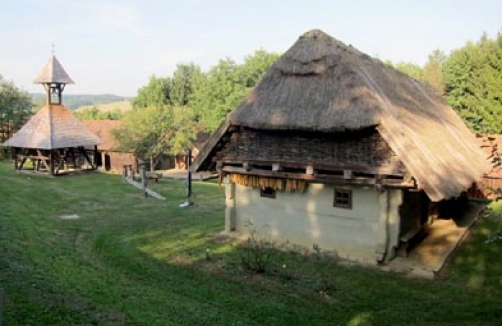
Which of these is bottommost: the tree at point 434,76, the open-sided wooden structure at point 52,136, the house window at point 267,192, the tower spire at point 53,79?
the house window at point 267,192

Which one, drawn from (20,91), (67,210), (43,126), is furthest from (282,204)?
(20,91)

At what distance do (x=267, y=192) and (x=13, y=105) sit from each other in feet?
116

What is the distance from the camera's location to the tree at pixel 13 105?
40.8 meters

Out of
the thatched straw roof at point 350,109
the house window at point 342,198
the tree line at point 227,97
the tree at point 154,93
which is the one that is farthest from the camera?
the tree at point 154,93

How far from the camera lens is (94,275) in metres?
10.3

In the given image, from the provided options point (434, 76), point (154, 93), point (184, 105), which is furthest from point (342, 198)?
point (154, 93)

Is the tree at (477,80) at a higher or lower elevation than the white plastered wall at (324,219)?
higher

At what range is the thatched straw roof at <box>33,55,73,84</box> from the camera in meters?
31.8

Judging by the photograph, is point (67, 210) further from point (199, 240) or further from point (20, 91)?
point (20, 91)

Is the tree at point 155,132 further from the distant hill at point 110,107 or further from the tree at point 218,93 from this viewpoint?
the distant hill at point 110,107

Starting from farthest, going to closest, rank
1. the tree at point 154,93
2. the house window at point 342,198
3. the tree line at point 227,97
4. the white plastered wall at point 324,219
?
the tree at point 154,93 → the tree line at point 227,97 → the house window at point 342,198 → the white plastered wall at point 324,219

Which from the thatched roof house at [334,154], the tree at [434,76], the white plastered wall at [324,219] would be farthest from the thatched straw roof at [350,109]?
the tree at [434,76]

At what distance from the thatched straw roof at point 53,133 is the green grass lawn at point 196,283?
46.3 ft

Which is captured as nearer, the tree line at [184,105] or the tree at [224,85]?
the tree line at [184,105]
